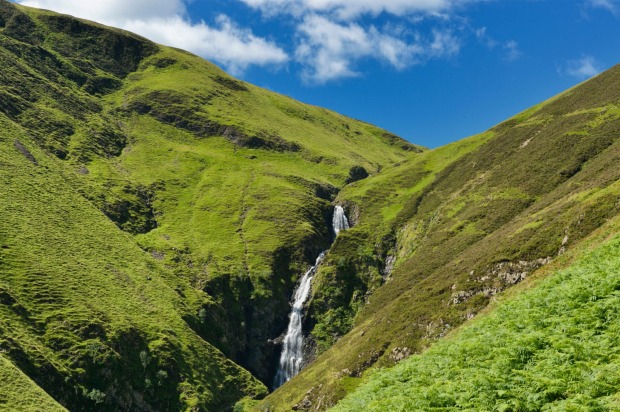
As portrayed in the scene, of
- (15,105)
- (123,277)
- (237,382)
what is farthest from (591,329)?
(15,105)

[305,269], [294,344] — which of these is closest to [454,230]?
[294,344]

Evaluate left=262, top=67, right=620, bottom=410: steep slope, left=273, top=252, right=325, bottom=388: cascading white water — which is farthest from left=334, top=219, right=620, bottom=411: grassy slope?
left=273, top=252, right=325, bottom=388: cascading white water

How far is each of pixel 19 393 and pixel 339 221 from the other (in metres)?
108

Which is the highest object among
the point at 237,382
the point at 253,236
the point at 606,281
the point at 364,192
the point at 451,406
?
the point at 364,192

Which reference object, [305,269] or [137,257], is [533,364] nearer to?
[305,269]

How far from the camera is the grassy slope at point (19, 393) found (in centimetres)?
5750

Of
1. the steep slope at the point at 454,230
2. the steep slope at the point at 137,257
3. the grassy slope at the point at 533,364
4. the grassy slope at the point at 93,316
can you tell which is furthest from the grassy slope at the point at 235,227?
the grassy slope at the point at 533,364

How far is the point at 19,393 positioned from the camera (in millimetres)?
59406

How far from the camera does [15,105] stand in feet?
550

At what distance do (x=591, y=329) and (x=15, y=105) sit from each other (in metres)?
192

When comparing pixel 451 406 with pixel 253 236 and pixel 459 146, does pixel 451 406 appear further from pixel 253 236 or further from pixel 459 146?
pixel 459 146

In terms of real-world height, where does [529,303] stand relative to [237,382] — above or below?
above

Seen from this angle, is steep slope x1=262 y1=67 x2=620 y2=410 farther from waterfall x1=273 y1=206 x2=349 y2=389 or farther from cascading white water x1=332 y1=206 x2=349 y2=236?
waterfall x1=273 y1=206 x2=349 y2=389

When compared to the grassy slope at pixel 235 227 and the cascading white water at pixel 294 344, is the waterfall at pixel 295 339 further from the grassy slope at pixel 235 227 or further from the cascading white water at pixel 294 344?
the grassy slope at pixel 235 227
